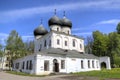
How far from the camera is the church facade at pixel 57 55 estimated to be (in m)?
27.6

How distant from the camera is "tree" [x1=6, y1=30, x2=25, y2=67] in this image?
45.8 meters

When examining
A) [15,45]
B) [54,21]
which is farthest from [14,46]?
[54,21]

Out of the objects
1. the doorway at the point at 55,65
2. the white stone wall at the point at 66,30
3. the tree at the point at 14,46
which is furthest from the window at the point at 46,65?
the tree at the point at 14,46

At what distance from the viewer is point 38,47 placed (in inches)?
1711

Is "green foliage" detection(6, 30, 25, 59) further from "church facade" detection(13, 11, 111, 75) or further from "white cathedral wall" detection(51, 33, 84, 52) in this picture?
"white cathedral wall" detection(51, 33, 84, 52)

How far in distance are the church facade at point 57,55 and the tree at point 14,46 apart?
20.7ft

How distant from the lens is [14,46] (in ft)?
150

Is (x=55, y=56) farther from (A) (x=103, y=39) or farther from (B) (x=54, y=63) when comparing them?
(A) (x=103, y=39)

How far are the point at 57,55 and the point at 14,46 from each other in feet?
69.2

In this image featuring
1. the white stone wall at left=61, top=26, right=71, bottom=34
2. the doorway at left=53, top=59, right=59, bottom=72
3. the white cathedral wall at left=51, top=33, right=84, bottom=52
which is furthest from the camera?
the white stone wall at left=61, top=26, right=71, bottom=34

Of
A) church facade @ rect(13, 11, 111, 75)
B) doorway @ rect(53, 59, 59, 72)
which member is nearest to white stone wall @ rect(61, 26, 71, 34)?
church facade @ rect(13, 11, 111, 75)

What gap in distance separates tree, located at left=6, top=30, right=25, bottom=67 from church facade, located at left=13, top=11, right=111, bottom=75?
6300 mm

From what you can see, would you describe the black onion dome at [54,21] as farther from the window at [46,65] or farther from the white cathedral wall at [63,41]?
the window at [46,65]

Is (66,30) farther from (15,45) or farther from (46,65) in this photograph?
(46,65)
